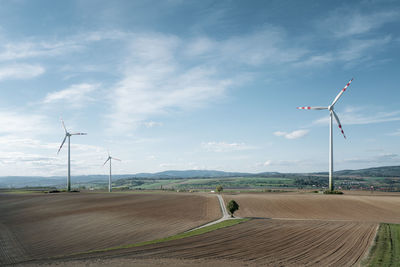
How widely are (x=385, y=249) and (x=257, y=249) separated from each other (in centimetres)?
1102

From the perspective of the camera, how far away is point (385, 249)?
27125 mm

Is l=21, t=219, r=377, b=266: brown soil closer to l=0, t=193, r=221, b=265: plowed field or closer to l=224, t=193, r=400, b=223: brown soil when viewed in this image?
l=0, t=193, r=221, b=265: plowed field

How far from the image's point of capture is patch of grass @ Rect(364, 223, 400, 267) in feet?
77.0

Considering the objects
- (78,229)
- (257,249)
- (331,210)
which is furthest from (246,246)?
(331,210)

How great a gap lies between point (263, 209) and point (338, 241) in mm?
30474

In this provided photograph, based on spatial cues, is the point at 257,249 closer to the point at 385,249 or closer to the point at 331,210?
the point at 385,249

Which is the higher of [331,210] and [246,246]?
[246,246]

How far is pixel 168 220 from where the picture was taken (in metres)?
48.2

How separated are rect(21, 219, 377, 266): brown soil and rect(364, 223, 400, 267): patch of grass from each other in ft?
2.91

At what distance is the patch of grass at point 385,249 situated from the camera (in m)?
23.5

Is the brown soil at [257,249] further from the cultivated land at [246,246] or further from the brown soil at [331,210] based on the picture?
the brown soil at [331,210]

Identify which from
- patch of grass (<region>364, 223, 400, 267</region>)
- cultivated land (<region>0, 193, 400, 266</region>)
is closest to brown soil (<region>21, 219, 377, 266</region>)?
cultivated land (<region>0, 193, 400, 266</region>)

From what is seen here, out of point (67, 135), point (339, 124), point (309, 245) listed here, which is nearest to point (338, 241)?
point (309, 245)

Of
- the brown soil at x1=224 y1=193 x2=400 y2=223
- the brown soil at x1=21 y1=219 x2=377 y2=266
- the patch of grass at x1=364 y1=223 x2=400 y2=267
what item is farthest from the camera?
the brown soil at x1=224 y1=193 x2=400 y2=223
